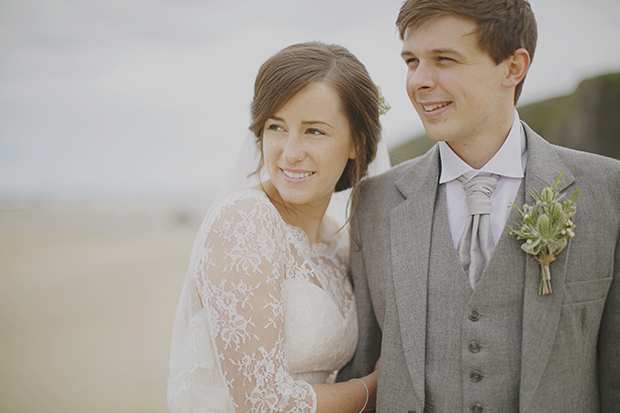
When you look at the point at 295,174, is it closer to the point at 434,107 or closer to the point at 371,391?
the point at 434,107

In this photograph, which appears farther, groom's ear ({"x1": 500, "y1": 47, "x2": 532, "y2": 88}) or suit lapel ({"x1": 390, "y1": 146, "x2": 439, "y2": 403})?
groom's ear ({"x1": 500, "y1": 47, "x2": 532, "y2": 88})

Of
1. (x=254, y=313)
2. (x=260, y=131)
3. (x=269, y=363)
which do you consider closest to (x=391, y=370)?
(x=269, y=363)

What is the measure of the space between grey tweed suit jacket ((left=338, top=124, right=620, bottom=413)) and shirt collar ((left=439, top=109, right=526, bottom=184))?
0.05m

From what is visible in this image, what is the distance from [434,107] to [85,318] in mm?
9622

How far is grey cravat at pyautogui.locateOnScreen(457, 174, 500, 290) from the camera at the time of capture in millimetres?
1906

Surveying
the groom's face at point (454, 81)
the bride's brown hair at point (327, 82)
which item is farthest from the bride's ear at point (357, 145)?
the groom's face at point (454, 81)

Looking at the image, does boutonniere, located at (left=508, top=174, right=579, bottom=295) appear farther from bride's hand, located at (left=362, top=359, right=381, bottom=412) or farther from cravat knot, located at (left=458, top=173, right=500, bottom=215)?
bride's hand, located at (left=362, top=359, right=381, bottom=412)

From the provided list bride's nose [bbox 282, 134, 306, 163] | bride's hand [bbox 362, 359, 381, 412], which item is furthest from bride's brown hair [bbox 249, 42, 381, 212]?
bride's hand [bbox 362, 359, 381, 412]

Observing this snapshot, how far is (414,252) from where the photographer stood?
2035 mm

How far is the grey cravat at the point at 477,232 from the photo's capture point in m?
1.91

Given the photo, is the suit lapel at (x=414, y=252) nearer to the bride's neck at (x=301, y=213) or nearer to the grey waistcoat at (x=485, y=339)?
the grey waistcoat at (x=485, y=339)

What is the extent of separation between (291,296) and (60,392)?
6148 millimetres

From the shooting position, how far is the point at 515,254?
1.83 meters

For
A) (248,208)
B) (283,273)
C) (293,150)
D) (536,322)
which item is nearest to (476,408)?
(536,322)
